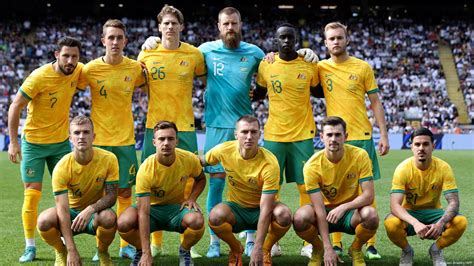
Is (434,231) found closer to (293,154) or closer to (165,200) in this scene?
(293,154)

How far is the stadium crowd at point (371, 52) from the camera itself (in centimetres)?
2888

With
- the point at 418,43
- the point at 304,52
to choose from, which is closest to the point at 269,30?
the point at 418,43

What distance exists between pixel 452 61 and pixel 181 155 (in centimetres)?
2984

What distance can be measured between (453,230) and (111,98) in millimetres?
3199

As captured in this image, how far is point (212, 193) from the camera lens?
6.80 meters

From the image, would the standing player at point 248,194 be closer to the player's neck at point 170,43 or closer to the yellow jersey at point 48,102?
the player's neck at point 170,43

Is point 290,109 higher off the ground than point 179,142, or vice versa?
point 290,109

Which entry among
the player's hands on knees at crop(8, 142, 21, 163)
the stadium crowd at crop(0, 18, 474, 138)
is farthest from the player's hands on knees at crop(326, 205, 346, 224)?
the stadium crowd at crop(0, 18, 474, 138)

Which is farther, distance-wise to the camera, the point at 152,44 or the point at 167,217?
the point at 152,44

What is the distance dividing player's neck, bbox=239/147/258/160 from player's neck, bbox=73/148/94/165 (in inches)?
47.8

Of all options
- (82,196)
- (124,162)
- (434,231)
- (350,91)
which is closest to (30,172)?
(124,162)

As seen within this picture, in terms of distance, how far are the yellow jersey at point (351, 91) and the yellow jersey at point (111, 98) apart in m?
1.85

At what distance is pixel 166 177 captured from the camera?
591 centimetres

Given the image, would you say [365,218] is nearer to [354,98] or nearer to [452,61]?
[354,98]
